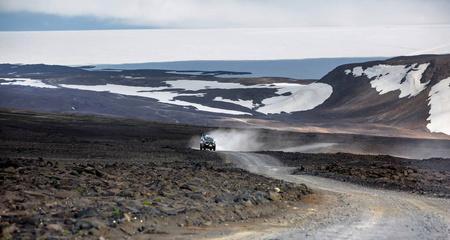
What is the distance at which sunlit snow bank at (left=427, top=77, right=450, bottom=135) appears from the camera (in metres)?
135

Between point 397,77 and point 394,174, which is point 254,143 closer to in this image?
point 394,174

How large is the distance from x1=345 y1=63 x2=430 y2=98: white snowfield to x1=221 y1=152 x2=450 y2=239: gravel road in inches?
5547

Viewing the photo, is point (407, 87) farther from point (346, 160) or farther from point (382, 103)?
point (346, 160)

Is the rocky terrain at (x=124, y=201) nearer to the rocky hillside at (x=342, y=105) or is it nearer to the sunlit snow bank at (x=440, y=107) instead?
the rocky hillside at (x=342, y=105)

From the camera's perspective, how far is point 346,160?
174 feet

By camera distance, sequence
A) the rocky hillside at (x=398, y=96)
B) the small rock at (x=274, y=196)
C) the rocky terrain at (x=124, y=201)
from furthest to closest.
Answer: the rocky hillside at (x=398, y=96)
the small rock at (x=274, y=196)
the rocky terrain at (x=124, y=201)

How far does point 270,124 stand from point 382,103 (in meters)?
42.1

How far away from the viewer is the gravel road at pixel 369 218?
17.3m

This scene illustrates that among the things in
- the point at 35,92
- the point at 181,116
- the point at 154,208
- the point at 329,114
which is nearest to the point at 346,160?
the point at 154,208

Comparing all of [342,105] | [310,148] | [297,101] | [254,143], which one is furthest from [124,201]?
[297,101]

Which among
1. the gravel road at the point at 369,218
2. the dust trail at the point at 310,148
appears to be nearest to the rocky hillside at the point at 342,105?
the dust trail at the point at 310,148

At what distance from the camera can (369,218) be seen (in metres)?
20.9

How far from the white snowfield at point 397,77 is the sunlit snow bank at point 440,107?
668 centimetres

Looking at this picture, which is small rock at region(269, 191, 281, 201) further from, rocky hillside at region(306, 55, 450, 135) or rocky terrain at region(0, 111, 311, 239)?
rocky hillside at region(306, 55, 450, 135)
